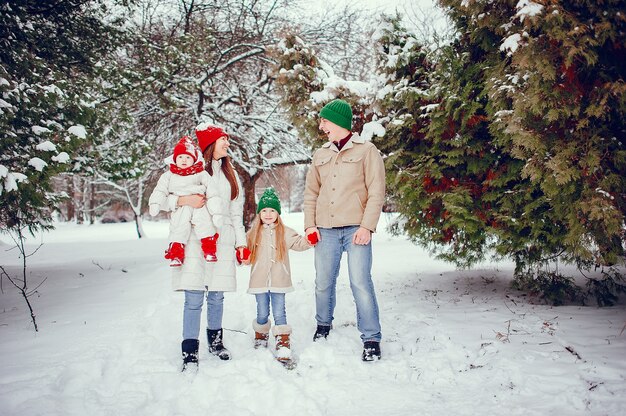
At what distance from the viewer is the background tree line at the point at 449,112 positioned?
2.89 m

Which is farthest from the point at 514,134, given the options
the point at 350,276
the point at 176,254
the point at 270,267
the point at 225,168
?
the point at 176,254

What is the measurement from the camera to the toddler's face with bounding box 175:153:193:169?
311cm

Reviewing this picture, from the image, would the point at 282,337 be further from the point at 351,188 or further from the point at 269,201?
the point at 351,188

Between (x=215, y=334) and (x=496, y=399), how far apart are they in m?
2.18

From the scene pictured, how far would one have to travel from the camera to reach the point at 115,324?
398 centimetres

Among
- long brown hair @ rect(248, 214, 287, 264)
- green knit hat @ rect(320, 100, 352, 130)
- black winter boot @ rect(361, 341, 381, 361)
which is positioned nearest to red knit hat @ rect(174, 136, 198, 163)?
long brown hair @ rect(248, 214, 287, 264)

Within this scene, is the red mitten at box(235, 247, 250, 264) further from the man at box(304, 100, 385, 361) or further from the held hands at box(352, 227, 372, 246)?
the held hands at box(352, 227, 372, 246)

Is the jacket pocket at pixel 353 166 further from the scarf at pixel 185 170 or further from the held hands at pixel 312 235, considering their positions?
the scarf at pixel 185 170

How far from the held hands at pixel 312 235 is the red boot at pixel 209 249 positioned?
2.68 ft

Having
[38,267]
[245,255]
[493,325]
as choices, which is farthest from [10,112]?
[38,267]

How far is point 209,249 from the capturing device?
305 cm

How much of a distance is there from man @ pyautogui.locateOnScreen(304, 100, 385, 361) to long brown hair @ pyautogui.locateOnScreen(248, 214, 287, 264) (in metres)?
0.26

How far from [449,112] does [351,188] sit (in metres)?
1.71

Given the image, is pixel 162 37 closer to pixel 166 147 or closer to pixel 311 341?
pixel 166 147
